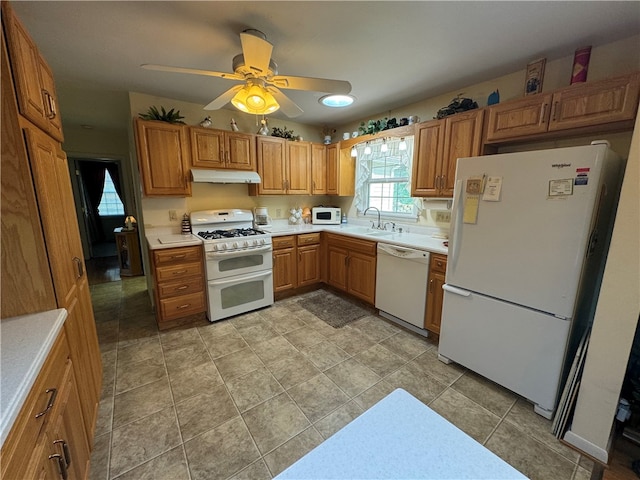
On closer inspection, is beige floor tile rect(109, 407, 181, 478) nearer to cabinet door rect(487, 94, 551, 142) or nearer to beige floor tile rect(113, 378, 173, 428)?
beige floor tile rect(113, 378, 173, 428)

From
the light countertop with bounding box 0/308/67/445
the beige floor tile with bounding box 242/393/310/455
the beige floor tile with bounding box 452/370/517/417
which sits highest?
the light countertop with bounding box 0/308/67/445

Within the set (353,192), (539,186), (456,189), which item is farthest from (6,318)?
(353,192)

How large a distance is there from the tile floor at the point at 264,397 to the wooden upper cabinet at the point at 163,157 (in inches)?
58.5

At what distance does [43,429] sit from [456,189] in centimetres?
245

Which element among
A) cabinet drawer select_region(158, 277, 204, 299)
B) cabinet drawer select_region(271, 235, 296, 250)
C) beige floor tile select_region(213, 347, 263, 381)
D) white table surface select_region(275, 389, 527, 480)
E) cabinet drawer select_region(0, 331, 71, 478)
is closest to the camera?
white table surface select_region(275, 389, 527, 480)

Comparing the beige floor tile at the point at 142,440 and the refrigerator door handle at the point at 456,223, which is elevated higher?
the refrigerator door handle at the point at 456,223

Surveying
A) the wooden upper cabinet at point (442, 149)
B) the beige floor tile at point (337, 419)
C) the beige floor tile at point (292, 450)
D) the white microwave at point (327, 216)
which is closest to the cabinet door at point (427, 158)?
the wooden upper cabinet at point (442, 149)

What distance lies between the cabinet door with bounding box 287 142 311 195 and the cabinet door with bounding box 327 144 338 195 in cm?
32

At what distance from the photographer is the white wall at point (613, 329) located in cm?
130

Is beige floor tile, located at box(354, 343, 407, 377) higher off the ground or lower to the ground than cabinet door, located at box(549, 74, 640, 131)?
lower

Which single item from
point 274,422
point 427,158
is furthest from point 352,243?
point 274,422

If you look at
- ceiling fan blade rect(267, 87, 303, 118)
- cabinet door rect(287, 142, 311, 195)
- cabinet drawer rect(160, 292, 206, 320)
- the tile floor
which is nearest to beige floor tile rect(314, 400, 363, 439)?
the tile floor

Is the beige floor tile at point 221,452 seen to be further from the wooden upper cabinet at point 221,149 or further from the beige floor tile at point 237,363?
the wooden upper cabinet at point 221,149

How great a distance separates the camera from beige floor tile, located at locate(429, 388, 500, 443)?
1.63 metres
